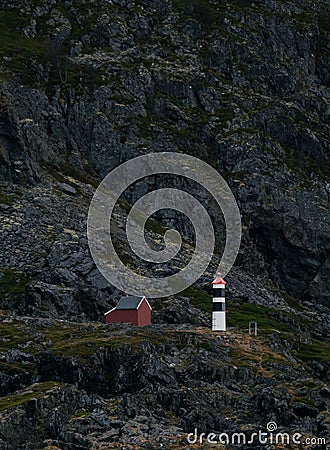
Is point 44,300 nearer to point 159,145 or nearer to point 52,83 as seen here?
point 159,145

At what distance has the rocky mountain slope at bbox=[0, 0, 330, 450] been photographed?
6844cm

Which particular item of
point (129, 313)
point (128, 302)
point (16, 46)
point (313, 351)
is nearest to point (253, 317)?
point (313, 351)

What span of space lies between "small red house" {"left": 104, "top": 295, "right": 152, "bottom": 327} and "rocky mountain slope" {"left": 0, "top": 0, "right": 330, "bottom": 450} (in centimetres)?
288

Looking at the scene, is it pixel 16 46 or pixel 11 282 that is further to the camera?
pixel 16 46

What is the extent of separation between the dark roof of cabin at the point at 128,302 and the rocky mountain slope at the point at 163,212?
12.9ft

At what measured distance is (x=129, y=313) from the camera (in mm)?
90375

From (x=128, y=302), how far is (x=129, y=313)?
4.98 ft

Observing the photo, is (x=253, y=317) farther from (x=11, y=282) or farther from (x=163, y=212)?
(x=163, y=212)

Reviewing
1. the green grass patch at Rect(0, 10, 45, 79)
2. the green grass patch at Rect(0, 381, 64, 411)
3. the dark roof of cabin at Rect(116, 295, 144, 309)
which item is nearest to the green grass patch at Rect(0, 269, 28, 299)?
the dark roof of cabin at Rect(116, 295, 144, 309)

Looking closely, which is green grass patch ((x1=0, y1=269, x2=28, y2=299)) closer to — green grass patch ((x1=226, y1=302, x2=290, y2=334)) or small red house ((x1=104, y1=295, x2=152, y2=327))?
small red house ((x1=104, y1=295, x2=152, y2=327))

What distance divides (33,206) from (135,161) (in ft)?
87.6

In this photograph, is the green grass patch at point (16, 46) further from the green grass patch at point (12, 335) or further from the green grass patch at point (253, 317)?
the green grass patch at point (12, 335)

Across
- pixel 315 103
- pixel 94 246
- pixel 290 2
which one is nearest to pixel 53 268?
pixel 94 246

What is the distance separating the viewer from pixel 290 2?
7692 inches
